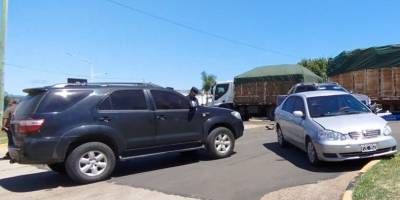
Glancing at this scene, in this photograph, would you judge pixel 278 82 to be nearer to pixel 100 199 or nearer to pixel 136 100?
pixel 136 100

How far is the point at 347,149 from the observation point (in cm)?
960

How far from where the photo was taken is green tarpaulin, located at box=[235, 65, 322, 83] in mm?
28516

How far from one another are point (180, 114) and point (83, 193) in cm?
302

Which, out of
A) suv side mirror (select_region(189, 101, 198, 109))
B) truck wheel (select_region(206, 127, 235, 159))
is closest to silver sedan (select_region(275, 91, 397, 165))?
truck wheel (select_region(206, 127, 235, 159))

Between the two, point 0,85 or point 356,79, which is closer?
point 0,85

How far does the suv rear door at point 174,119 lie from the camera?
11055mm

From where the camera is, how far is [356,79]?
85.7ft

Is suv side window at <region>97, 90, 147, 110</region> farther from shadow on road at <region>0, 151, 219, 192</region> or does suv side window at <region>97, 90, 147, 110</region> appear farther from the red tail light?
shadow on road at <region>0, 151, 219, 192</region>

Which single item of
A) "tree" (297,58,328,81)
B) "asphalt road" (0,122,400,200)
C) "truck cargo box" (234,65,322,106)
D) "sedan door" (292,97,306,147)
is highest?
"tree" (297,58,328,81)

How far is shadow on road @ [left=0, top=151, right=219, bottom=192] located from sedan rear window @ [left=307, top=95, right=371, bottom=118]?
105 inches

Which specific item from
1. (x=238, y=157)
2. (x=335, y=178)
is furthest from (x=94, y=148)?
(x=335, y=178)

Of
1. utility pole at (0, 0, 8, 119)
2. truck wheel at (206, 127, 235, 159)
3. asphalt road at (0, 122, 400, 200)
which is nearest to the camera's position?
asphalt road at (0, 122, 400, 200)

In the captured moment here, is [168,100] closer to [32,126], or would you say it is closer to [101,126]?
[101,126]

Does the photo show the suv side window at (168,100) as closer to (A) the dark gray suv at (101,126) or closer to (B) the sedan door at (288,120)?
(A) the dark gray suv at (101,126)
